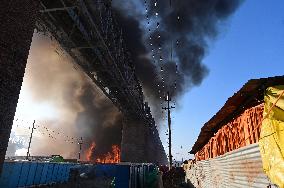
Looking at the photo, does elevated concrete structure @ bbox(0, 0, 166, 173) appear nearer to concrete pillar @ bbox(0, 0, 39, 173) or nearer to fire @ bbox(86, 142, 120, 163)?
concrete pillar @ bbox(0, 0, 39, 173)

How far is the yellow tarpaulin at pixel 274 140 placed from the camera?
363 centimetres

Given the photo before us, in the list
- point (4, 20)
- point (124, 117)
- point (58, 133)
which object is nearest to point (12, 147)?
point (58, 133)

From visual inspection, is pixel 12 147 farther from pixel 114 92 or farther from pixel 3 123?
pixel 3 123

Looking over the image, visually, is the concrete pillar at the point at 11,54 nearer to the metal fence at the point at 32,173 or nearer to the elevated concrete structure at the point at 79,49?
the elevated concrete structure at the point at 79,49

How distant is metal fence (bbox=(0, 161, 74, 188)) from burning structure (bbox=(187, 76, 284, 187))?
9.60 metres

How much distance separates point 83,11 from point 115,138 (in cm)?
3208

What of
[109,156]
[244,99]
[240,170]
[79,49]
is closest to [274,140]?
[244,99]

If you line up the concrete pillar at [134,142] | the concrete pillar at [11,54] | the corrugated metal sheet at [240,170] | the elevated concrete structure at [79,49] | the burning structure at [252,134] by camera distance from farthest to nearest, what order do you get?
the concrete pillar at [134,142]
the elevated concrete structure at [79,49]
the concrete pillar at [11,54]
the corrugated metal sheet at [240,170]
the burning structure at [252,134]

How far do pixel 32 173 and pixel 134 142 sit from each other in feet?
52.6

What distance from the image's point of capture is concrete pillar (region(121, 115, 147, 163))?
97.0 feet

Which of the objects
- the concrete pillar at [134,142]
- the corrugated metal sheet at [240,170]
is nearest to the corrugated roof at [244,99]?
the corrugated metal sheet at [240,170]

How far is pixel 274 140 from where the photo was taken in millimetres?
3777

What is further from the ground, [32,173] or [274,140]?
[274,140]

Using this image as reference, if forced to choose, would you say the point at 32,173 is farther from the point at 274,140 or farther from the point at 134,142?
the point at 134,142
